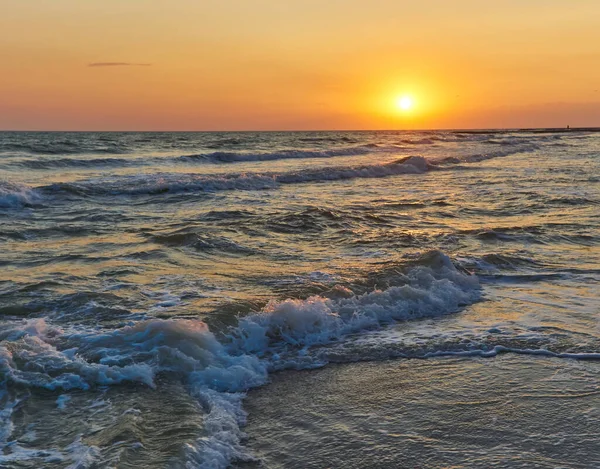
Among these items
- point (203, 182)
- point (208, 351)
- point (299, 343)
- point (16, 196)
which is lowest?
point (299, 343)

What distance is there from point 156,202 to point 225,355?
1344 cm

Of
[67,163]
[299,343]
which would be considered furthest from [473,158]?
[299,343]

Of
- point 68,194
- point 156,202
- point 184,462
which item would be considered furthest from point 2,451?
point 68,194

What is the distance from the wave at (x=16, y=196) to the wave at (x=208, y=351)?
12247mm

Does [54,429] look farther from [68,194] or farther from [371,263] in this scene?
[68,194]

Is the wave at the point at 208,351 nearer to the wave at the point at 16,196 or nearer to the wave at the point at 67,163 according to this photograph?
the wave at the point at 16,196

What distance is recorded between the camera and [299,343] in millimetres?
6559

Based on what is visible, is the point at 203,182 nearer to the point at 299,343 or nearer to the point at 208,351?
the point at 299,343

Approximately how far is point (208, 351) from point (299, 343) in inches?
43.0

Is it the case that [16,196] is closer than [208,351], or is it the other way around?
[208,351]

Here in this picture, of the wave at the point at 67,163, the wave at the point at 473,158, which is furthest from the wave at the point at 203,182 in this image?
the wave at the point at 67,163

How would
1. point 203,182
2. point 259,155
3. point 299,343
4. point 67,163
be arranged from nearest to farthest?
point 299,343
point 203,182
point 67,163
point 259,155

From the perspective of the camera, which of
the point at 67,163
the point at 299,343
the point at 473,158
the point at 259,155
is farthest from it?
the point at 259,155

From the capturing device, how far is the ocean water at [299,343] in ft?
14.1
